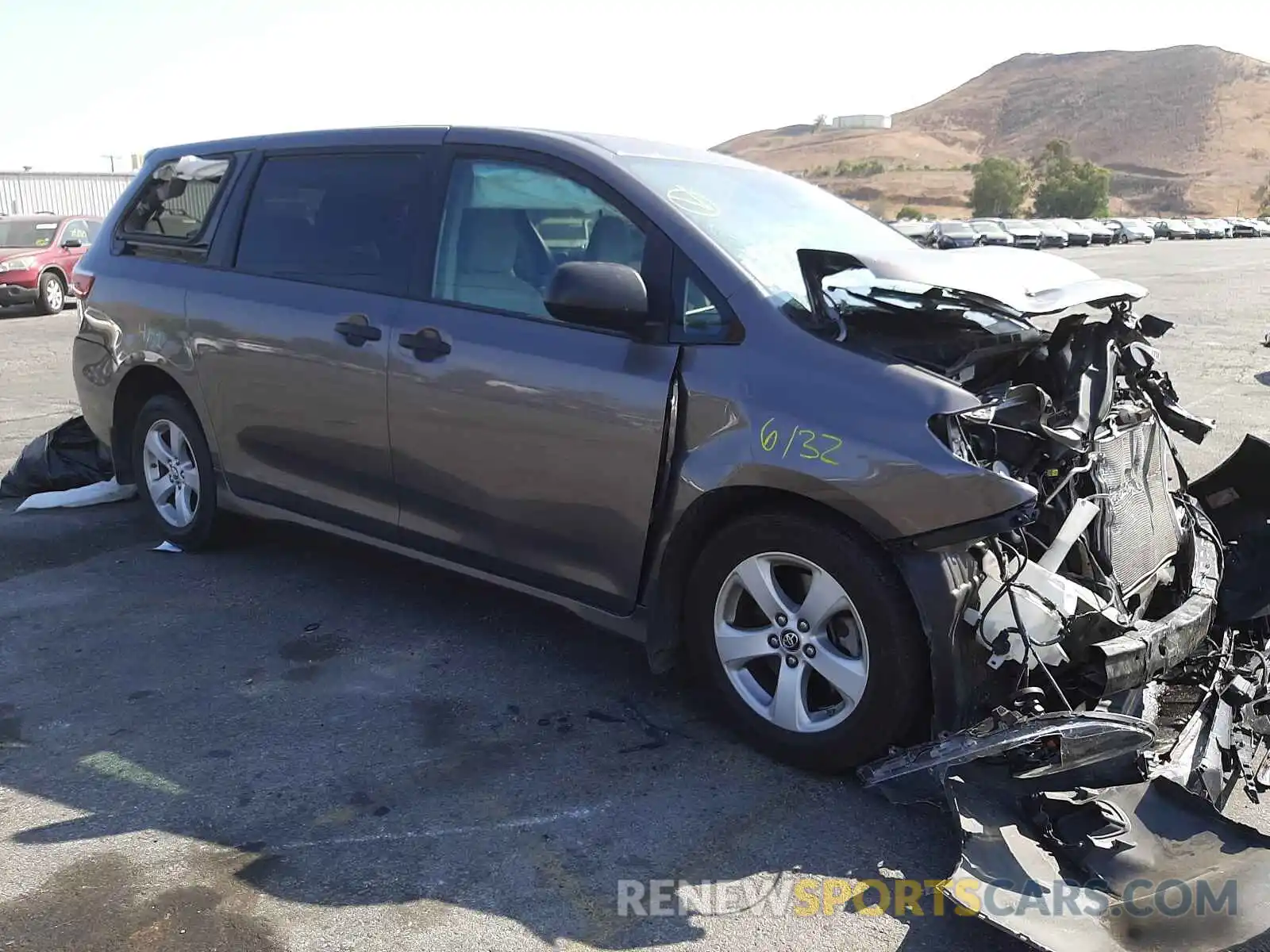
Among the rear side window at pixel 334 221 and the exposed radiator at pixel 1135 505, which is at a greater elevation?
the rear side window at pixel 334 221

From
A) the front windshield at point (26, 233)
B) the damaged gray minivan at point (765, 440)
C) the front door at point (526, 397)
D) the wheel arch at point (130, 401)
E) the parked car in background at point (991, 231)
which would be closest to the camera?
the damaged gray minivan at point (765, 440)

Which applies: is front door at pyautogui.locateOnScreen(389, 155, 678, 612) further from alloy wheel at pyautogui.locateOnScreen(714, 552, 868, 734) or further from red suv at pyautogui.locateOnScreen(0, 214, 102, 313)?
red suv at pyautogui.locateOnScreen(0, 214, 102, 313)

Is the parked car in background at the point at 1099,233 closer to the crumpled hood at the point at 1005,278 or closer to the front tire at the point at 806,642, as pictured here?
the crumpled hood at the point at 1005,278

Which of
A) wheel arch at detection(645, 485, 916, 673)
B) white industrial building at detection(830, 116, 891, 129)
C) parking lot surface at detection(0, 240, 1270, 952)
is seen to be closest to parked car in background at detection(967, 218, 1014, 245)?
parking lot surface at detection(0, 240, 1270, 952)

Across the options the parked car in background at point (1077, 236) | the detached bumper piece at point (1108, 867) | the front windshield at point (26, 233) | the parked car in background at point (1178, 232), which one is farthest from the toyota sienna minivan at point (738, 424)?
the parked car in background at point (1178, 232)

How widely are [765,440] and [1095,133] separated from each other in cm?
15002

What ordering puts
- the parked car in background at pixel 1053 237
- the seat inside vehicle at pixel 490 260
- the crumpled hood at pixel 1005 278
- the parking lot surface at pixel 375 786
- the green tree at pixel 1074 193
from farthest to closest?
1. the green tree at pixel 1074 193
2. the parked car in background at pixel 1053 237
3. the seat inside vehicle at pixel 490 260
4. the crumpled hood at pixel 1005 278
5. the parking lot surface at pixel 375 786

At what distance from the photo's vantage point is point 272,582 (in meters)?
5.21

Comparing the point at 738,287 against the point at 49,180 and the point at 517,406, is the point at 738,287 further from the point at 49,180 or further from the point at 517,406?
the point at 49,180

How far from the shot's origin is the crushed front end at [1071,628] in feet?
9.35

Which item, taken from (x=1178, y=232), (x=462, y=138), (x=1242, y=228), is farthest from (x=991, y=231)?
(x=462, y=138)

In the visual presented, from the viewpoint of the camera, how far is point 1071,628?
318cm

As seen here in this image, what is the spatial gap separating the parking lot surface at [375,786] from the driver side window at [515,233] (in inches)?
55.4

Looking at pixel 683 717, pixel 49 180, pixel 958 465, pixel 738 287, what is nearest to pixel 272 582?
pixel 683 717
